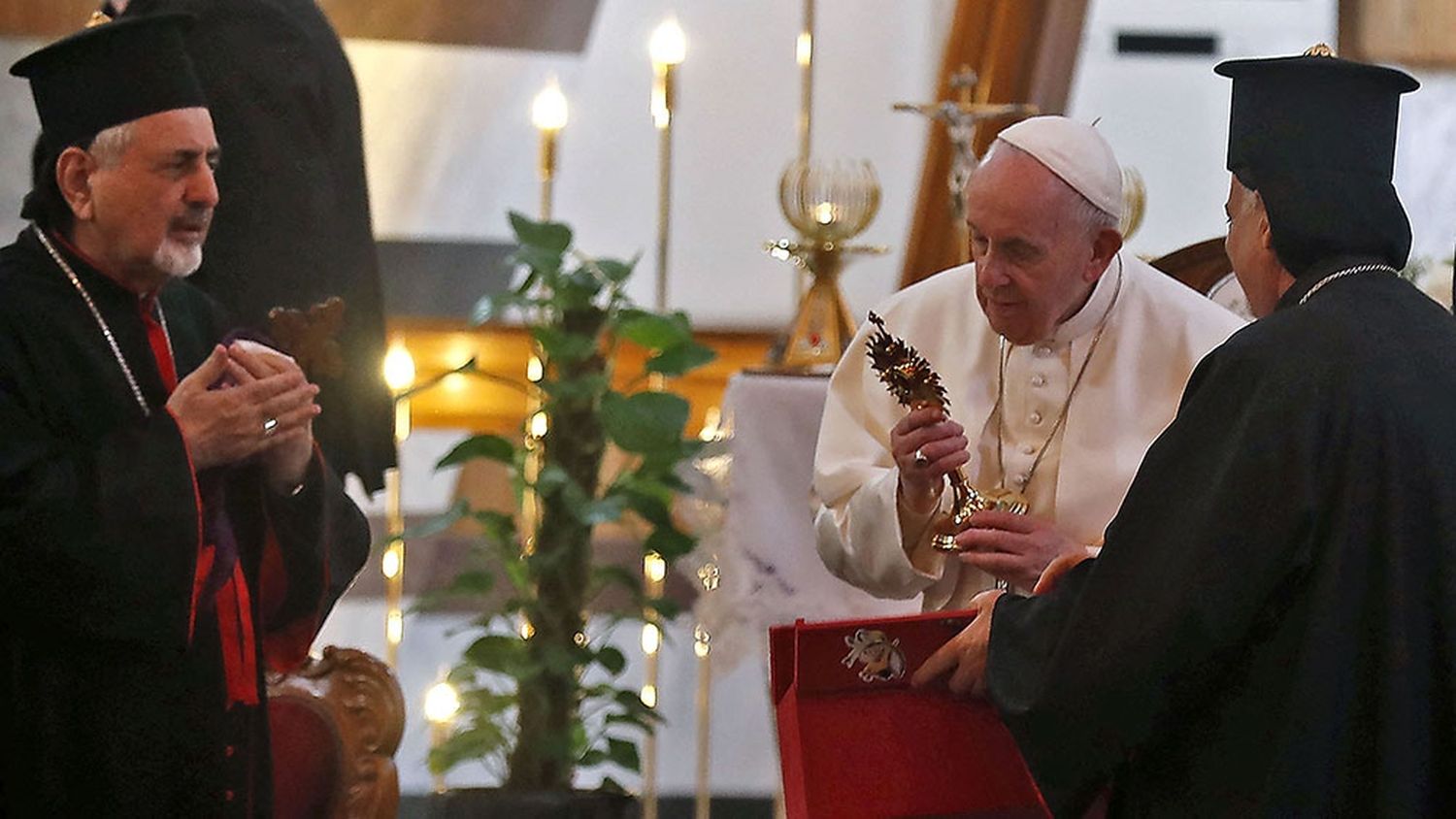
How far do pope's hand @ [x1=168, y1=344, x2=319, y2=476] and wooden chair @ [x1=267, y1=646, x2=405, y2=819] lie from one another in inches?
23.4

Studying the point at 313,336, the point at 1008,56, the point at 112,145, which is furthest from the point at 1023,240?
the point at 1008,56

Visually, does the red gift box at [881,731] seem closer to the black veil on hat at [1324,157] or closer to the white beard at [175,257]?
the black veil on hat at [1324,157]

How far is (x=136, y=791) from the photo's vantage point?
8.55 ft

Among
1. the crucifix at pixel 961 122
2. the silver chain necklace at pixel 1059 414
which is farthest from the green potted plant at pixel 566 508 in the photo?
the silver chain necklace at pixel 1059 414

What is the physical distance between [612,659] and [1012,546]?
168 centimetres

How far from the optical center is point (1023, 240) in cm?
295

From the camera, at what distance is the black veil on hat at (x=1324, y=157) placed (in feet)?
8.09

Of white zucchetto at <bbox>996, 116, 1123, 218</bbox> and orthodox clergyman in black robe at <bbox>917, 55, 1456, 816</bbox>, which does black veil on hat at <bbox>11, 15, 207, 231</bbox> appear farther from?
orthodox clergyman in black robe at <bbox>917, 55, 1456, 816</bbox>

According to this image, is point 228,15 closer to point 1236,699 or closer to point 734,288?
point 1236,699

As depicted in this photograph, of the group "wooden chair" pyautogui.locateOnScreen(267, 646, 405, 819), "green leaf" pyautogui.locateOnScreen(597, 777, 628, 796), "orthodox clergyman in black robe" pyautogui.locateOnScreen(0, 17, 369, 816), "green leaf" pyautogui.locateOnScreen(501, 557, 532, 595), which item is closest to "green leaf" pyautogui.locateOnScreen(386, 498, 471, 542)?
"green leaf" pyautogui.locateOnScreen(501, 557, 532, 595)

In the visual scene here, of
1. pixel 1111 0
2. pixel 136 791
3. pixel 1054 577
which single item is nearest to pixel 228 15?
pixel 136 791

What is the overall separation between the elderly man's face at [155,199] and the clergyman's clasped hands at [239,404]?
0.15m

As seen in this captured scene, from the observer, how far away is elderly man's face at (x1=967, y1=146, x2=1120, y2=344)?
116 inches

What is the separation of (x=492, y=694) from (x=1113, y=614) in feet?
7.38
